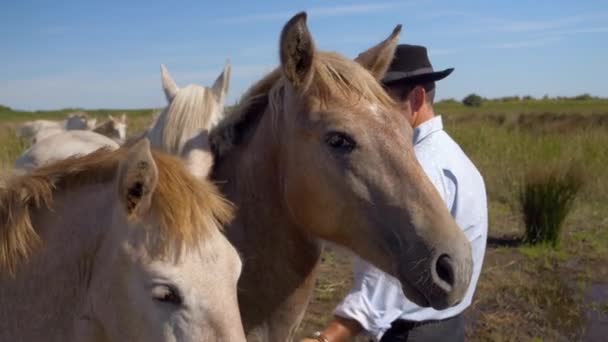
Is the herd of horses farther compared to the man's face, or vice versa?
the man's face

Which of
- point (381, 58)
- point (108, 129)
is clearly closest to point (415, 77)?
point (381, 58)

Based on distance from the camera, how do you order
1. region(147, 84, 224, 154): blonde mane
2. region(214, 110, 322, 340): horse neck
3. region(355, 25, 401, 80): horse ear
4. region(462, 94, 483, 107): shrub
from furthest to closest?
1. region(462, 94, 483, 107): shrub
2. region(147, 84, 224, 154): blonde mane
3. region(355, 25, 401, 80): horse ear
4. region(214, 110, 322, 340): horse neck

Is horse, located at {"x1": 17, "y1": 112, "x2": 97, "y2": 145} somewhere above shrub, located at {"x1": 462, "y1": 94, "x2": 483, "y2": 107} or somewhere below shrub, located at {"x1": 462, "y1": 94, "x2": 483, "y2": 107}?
above

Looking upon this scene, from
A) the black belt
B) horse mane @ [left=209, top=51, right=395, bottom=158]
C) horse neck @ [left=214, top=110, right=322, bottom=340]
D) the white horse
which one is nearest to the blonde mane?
horse mane @ [left=209, top=51, right=395, bottom=158]

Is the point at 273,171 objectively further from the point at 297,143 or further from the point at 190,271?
the point at 190,271

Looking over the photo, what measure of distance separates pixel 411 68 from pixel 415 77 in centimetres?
10

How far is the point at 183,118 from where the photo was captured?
295cm

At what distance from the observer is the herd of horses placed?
5.88 ft

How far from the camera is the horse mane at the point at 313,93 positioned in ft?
7.73

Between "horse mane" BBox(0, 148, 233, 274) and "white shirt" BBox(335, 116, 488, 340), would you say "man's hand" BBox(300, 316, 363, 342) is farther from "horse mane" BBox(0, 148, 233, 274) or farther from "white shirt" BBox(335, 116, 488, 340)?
"horse mane" BBox(0, 148, 233, 274)

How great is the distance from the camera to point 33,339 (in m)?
1.90

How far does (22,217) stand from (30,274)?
0.19 meters

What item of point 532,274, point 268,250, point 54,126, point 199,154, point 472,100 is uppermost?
point 199,154

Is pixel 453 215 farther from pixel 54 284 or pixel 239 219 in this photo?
pixel 54 284
